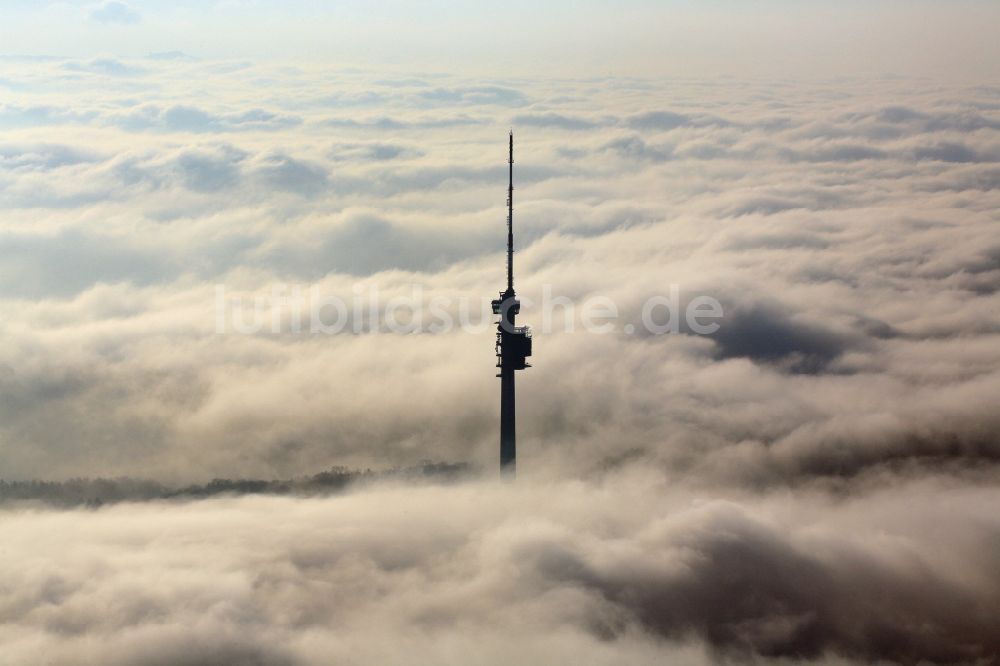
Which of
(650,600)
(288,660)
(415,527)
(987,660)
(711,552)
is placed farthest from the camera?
(415,527)

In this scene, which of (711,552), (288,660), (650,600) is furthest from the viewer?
(711,552)

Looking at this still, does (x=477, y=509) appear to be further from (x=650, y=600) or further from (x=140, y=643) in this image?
(x=140, y=643)

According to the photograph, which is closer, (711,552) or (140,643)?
(140,643)

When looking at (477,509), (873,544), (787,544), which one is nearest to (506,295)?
(477,509)

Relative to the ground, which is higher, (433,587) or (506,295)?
(506,295)

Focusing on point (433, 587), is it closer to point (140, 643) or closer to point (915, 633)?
point (140, 643)

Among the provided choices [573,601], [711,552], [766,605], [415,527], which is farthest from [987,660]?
[415,527]

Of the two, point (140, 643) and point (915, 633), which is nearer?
point (140, 643)

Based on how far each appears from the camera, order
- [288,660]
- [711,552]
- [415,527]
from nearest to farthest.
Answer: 1. [288,660]
2. [711,552]
3. [415,527]

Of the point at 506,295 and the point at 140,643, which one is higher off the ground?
the point at 506,295
